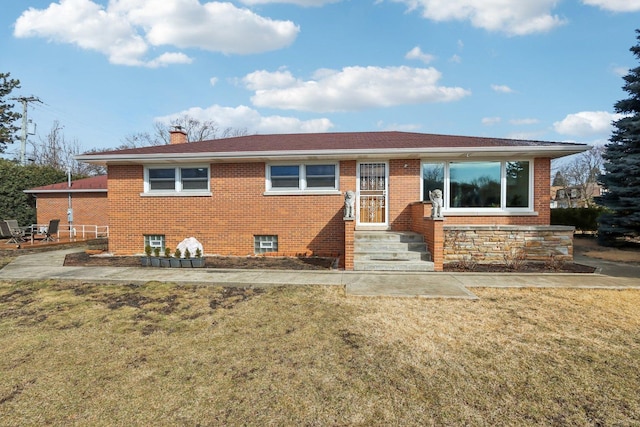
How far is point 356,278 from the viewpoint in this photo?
22.5 ft

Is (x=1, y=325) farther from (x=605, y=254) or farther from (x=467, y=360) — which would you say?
(x=605, y=254)

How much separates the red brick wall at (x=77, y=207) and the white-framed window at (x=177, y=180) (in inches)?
389

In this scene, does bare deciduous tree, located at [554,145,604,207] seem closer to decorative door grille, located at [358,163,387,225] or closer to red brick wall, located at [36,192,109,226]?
decorative door grille, located at [358,163,387,225]

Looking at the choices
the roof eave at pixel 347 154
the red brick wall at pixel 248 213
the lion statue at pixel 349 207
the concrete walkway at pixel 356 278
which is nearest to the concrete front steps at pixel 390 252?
the concrete walkway at pixel 356 278

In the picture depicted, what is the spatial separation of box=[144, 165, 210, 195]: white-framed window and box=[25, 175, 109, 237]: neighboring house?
31.9 ft

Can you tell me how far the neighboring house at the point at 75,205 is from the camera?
17750mm

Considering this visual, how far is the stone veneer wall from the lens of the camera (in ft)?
27.5

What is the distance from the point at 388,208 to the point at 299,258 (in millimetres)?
3095

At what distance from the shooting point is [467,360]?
3.34m

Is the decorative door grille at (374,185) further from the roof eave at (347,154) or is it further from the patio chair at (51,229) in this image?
the patio chair at (51,229)

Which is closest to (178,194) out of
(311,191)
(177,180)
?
(177,180)

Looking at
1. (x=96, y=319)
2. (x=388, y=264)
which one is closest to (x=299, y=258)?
(x=388, y=264)

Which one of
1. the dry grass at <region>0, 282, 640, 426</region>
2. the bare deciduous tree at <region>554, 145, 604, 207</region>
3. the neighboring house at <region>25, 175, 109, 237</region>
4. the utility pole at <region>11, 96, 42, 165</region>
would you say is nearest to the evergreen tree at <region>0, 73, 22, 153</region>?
the utility pole at <region>11, 96, 42, 165</region>

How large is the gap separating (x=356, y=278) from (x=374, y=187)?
12.4ft
